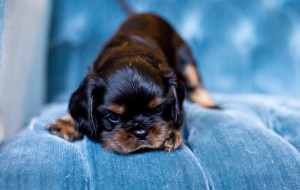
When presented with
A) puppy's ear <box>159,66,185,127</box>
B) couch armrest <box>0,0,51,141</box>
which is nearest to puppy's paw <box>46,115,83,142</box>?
couch armrest <box>0,0,51,141</box>

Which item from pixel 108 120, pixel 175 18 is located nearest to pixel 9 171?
pixel 108 120

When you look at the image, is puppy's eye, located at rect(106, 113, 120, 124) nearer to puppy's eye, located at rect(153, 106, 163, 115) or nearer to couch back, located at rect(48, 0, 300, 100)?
puppy's eye, located at rect(153, 106, 163, 115)

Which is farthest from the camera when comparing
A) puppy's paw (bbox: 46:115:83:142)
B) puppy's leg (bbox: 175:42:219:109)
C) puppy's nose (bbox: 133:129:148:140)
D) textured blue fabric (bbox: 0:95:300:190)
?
puppy's leg (bbox: 175:42:219:109)

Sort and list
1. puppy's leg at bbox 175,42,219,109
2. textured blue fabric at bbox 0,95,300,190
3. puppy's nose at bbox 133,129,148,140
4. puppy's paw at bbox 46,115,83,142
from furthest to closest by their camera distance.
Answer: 1. puppy's leg at bbox 175,42,219,109
2. puppy's paw at bbox 46,115,83,142
3. puppy's nose at bbox 133,129,148,140
4. textured blue fabric at bbox 0,95,300,190

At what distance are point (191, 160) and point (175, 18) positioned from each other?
141cm

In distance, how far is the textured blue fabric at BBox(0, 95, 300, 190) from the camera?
1.30 m

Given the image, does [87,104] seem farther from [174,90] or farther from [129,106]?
[174,90]

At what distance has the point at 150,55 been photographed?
1909mm

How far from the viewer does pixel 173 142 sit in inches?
61.1

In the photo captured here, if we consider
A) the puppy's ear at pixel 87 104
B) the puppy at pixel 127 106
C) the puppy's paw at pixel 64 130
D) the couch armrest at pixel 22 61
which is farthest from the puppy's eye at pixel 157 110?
the couch armrest at pixel 22 61

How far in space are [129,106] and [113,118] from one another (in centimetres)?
10

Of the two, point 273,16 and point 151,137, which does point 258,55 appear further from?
point 151,137

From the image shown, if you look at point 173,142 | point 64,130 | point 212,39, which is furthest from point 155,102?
point 212,39

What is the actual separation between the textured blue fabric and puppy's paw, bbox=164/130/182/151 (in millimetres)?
32
